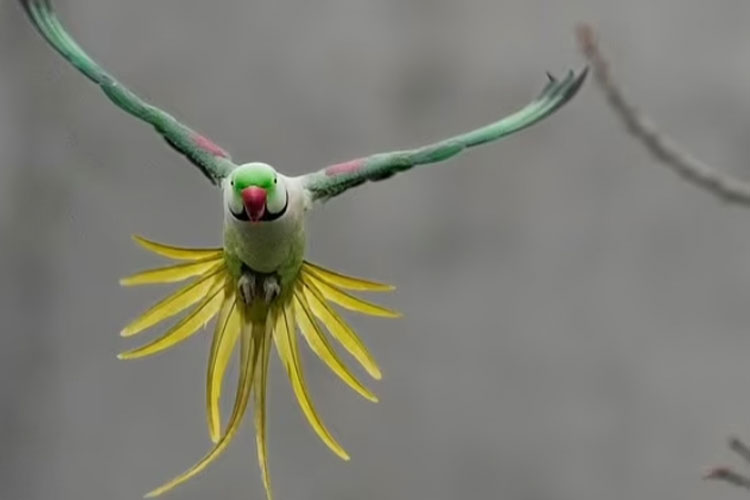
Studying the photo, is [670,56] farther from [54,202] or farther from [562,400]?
[54,202]

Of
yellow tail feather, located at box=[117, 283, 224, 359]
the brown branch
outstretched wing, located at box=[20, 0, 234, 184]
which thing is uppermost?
the brown branch

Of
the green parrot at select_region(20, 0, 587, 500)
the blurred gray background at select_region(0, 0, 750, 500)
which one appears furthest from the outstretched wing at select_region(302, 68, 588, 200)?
the blurred gray background at select_region(0, 0, 750, 500)

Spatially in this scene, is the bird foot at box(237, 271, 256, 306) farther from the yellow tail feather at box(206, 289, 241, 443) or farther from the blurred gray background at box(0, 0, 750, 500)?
the blurred gray background at box(0, 0, 750, 500)

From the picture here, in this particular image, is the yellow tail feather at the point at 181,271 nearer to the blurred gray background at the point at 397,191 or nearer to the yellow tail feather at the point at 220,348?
the yellow tail feather at the point at 220,348

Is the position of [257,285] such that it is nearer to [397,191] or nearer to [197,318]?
[197,318]

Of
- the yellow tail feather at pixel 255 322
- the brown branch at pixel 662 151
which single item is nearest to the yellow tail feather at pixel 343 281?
the yellow tail feather at pixel 255 322

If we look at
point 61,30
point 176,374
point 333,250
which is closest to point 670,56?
point 333,250

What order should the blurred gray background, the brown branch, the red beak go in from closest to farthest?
the red beak → the brown branch → the blurred gray background

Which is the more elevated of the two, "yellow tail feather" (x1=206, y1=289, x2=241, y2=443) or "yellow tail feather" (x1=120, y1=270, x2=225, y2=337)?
"yellow tail feather" (x1=120, y1=270, x2=225, y2=337)
